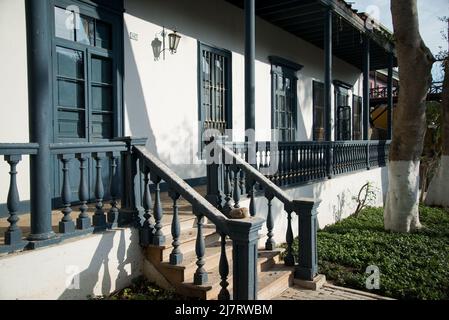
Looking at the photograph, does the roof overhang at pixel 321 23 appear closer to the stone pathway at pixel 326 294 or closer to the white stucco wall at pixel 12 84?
the white stucco wall at pixel 12 84

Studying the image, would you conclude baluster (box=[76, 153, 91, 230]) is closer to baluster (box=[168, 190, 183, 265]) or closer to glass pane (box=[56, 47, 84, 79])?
baluster (box=[168, 190, 183, 265])

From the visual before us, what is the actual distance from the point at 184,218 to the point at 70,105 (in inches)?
89.3

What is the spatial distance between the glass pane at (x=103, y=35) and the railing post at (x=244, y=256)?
12.5ft

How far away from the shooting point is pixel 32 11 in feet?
10.5

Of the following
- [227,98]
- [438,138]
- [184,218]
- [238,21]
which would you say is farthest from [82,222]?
[438,138]

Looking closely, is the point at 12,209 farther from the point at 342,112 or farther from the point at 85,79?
the point at 342,112

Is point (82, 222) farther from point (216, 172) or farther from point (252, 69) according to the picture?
point (252, 69)

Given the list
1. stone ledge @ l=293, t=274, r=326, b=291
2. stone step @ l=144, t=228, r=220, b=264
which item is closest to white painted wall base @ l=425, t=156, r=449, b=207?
stone ledge @ l=293, t=274, r=326, b=291

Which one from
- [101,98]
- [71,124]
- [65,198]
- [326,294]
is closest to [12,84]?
[71,124]

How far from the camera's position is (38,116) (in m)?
3.24

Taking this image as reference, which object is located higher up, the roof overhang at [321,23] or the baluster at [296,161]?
the roof overhang at [321,23]

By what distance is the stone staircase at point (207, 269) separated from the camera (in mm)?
3861

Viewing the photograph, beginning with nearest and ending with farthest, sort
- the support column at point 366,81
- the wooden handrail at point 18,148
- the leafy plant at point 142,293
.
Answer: the wooden handrail at point 18,148 < the leafy plant at point 142,293 < the support column at point 366,81

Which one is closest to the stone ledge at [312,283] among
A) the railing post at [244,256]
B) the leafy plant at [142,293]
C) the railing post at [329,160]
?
the railing post at [244,256]
